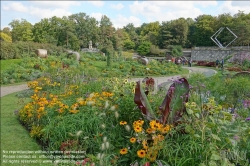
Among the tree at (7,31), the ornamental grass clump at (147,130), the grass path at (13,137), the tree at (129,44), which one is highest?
the tree at (7,31)

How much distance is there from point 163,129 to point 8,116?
4.77 m

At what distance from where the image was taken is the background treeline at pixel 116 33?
128ft

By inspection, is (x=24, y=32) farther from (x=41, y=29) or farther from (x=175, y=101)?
(x=175, y=101)

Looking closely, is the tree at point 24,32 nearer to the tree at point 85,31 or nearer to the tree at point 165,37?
the tree at point 85,31

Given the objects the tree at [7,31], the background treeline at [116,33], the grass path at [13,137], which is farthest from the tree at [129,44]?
the grass path at [13,137]

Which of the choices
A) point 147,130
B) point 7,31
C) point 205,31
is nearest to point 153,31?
point 205,31

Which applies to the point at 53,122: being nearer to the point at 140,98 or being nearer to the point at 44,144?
the point at 44,144

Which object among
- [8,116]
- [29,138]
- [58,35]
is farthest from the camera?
[58,35]

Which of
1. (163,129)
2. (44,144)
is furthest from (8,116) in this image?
(163,129)

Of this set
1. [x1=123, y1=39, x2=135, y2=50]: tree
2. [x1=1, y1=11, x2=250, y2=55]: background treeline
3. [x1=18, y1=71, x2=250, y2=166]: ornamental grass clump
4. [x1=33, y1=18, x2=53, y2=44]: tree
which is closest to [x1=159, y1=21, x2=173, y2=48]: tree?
[x1=1, y1=11, x2=250, y2=55]: background treeline

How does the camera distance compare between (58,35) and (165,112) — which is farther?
(58,35)

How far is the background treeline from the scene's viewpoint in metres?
39.0

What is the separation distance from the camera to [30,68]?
15859 mm

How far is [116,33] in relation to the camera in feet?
153
